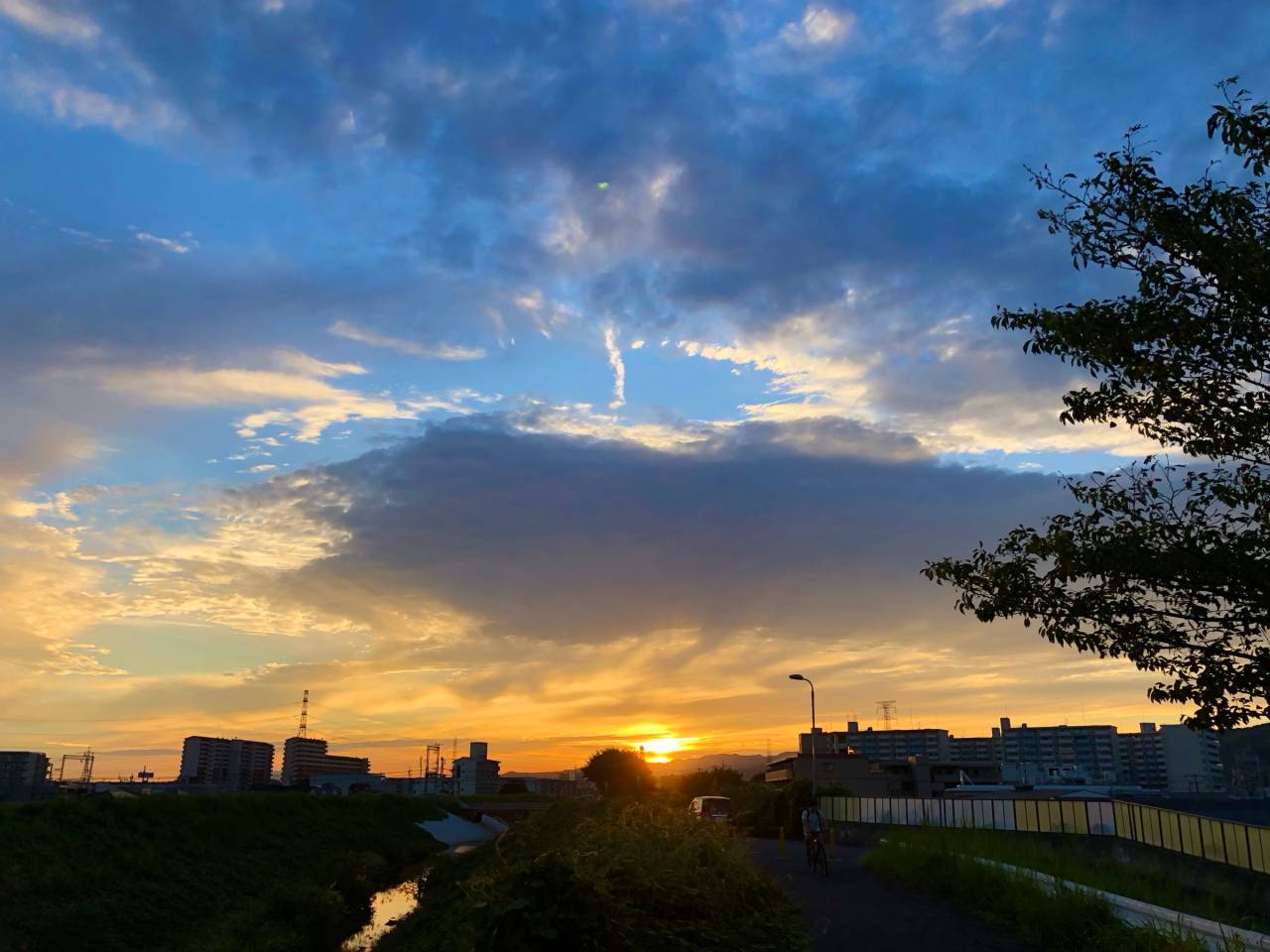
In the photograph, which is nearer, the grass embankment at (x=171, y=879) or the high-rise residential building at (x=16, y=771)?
the grass embankment at (x=171, y=879)

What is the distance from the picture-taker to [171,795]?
45812 mm

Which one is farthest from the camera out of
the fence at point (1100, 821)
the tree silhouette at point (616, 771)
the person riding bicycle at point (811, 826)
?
the tree silhouette at point (616, 771)

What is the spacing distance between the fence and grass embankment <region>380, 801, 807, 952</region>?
14.1 m

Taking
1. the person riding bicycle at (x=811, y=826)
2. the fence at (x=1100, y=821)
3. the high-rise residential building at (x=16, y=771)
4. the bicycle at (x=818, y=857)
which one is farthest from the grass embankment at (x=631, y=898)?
the high-rise residential building at (x=16, y=771)

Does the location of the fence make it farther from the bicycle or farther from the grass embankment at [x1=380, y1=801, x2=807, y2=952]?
the grass embankment at [x1=380, y1=801, x2=807, y2=952]

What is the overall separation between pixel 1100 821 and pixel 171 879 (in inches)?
1296

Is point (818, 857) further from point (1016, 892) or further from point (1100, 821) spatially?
point (1100, 821)

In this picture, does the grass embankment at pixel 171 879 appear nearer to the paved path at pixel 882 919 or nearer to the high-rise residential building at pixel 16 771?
the paved path at pixel 882 919


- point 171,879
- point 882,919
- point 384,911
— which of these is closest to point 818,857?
point 882,919

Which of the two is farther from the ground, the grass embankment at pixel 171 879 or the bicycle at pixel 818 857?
the bicycle at pixel 818 857

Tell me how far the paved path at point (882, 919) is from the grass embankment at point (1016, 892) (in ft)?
1.40

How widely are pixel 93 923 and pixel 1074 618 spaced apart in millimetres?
28008

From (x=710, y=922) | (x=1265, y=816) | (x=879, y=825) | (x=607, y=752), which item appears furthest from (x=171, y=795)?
(x=607, y=752)

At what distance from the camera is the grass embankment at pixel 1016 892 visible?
12648 mm
